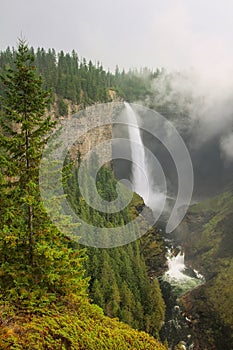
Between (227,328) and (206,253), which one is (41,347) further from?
(206,253)

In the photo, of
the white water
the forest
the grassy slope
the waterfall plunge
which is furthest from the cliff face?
the grassy slope

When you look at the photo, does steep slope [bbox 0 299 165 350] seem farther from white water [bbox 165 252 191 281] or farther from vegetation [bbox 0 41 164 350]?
white water [bbox 165 252 191 281]

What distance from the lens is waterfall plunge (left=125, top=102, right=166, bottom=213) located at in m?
107

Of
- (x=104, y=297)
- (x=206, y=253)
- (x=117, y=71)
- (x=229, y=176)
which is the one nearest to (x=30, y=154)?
(x=104, y=297)

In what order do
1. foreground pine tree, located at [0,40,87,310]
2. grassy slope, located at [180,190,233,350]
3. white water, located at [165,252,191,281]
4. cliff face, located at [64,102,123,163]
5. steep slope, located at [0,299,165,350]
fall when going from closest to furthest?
steep slope, located at [0,299,165,350], foreground pine tree, located at [0,40,87,310], grassy slope, located at [180,190,233,350], white water, located at [165,252,191,281], cliff face, located at [64,102,123,163]

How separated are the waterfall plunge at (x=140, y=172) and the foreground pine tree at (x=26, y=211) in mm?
91531

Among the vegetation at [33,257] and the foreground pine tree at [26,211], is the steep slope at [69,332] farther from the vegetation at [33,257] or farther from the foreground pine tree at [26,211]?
the foreground pine tree at [26,211]

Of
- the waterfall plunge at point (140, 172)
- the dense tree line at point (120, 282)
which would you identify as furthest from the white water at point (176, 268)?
the waterfall plunge at point (140, 172)

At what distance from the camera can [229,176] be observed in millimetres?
146000

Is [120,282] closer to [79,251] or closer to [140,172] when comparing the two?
[79,251]

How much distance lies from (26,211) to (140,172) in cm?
9565

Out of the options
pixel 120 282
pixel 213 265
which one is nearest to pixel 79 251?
pixel 120 282

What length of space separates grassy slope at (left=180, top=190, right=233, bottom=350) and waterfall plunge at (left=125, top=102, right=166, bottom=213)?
598 inches

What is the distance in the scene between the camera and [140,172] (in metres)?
107
